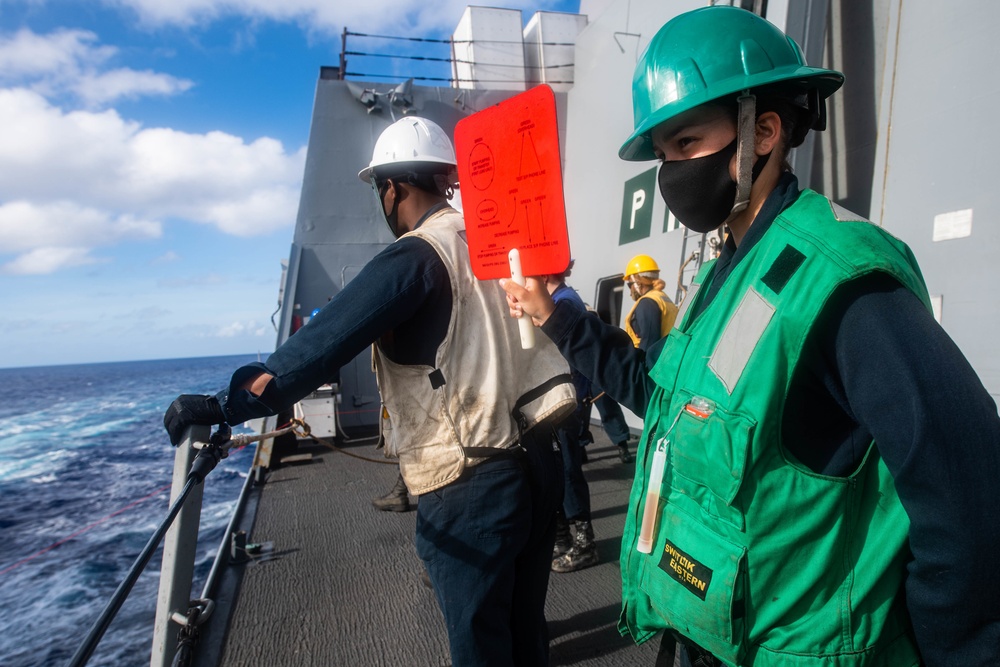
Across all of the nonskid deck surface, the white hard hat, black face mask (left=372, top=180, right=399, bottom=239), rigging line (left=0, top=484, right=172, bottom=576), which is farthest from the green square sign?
rigging line (left=0, top=484, right=172, bottom=576)

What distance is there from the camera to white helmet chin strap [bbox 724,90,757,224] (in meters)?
1.15

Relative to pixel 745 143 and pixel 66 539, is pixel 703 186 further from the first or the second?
pixel 66 539

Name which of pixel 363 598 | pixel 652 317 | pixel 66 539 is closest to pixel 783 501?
pixel 363 598

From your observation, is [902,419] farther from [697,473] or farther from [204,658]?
[204,658]

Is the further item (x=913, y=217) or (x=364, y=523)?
(x=364, y=523)

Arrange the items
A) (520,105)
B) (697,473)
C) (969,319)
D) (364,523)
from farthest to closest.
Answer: (364,523) → (969,319) → (520,105) → (697,473)

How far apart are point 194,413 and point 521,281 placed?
983 millimetres

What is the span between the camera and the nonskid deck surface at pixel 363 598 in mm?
2945

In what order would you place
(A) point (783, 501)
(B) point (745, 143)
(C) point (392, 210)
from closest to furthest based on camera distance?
(A) point (783, 501) < (B) point (745, 143) < (C) point (392, 210)

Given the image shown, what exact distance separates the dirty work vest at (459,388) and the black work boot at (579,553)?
2263 mm

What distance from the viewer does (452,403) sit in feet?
5.63

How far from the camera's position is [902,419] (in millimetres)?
839

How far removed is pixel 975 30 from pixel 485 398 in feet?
14.2

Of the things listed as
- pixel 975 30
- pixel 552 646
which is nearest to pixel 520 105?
pixel 552 646
